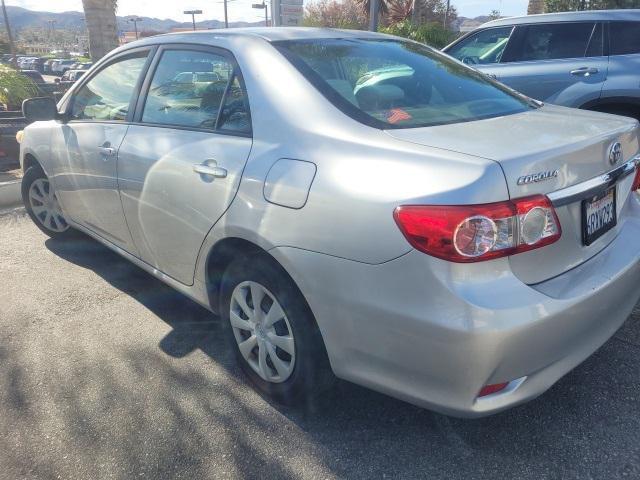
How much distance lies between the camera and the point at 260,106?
2.46 m

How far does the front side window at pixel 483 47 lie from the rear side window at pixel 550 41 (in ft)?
0.57

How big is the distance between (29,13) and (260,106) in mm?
232681

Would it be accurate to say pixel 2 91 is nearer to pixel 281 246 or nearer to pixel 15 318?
pixel 15 318

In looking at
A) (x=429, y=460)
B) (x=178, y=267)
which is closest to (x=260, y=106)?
(x=178, y=267)

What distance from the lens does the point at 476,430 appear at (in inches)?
94.0

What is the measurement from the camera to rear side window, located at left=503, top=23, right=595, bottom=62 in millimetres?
5535

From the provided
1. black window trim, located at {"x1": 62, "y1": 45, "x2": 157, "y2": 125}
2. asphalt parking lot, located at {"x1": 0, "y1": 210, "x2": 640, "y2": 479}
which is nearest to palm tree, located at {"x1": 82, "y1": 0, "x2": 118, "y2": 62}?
Result: black window trim, located at {"x1": 62, "y1": 45, "x2": 157, "y2": 125}

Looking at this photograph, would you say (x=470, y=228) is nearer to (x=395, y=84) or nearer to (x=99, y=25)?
(x=395, y=84)

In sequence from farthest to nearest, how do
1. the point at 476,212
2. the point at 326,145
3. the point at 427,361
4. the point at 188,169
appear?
the point at 188,169, the point at 326,145, the point at 427,361, the point at 476,212

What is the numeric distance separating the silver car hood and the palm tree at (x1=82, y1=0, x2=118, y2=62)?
10131 mm

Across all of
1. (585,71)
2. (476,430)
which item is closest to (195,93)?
(476,430)

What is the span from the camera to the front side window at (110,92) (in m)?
3.34

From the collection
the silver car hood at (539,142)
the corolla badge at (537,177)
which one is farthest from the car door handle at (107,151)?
the corolla badge at (537,177)

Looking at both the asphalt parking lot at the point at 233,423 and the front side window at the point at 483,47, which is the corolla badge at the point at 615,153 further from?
the front side window at the point at 483,47
